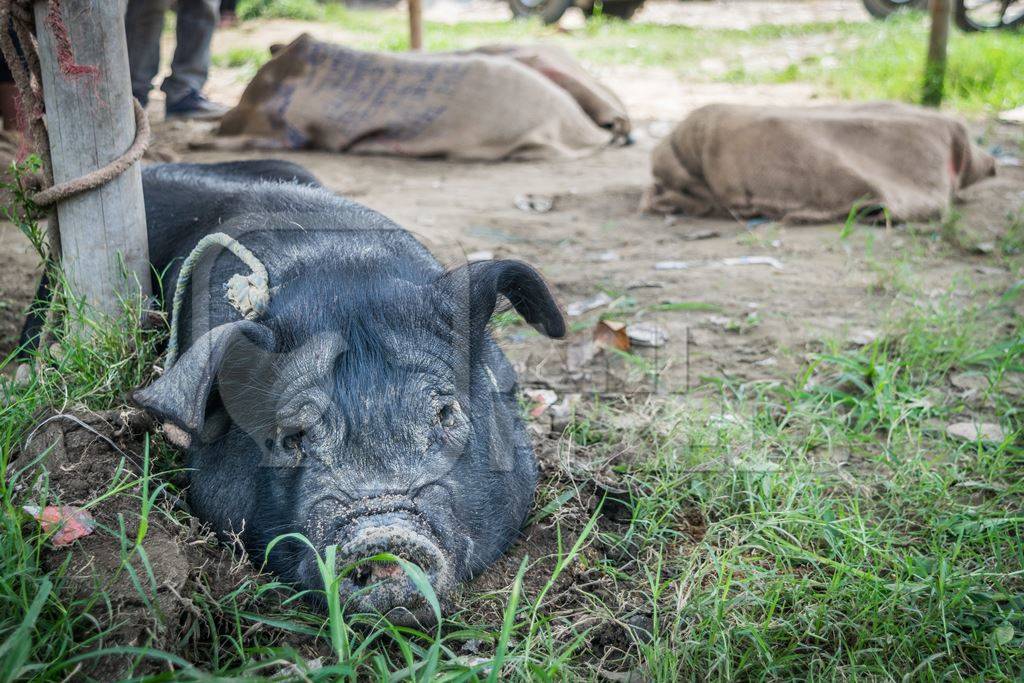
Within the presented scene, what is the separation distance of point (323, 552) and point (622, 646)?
813 millimetres

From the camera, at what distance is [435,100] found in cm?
717

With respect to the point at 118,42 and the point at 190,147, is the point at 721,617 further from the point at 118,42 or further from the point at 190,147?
the point at 190,147

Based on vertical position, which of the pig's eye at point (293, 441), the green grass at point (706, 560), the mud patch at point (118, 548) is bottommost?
the green grass at point (706, 560)

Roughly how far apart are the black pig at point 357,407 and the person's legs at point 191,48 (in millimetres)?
5287

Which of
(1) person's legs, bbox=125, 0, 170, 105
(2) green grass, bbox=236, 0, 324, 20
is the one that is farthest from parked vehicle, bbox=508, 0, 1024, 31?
(1) person's legs, bbox=125, 0, 170, 105

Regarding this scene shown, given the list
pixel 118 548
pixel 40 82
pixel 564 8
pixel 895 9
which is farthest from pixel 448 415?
pixel 895 9

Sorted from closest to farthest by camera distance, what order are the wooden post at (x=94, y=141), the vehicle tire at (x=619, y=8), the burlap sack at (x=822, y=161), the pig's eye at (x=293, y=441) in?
the pig's eye at (x=293, y=441) → the wooden post at (x=94, y=141) → the burlap sack at (x=822, y=161) → the vehicle tire at (x=619, y=8)

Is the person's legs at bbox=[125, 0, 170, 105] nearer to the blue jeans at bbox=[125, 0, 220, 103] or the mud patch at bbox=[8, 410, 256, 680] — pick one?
the blue jeans at bbox=[125, 0, 220, 103]

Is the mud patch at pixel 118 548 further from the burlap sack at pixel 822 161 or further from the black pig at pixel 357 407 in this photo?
the burlap sack at pixel 822 161

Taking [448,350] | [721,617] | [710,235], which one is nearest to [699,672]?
[721,617]

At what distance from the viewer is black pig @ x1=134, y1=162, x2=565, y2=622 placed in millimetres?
2246

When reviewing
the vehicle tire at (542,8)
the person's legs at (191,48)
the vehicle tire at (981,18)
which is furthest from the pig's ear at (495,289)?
the vehicle tire at (542,8)

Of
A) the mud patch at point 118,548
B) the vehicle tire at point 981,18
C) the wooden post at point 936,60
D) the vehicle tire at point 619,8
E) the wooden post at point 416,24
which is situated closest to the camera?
the mud patch at point 118,548

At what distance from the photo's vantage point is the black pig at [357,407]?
2.25 m
